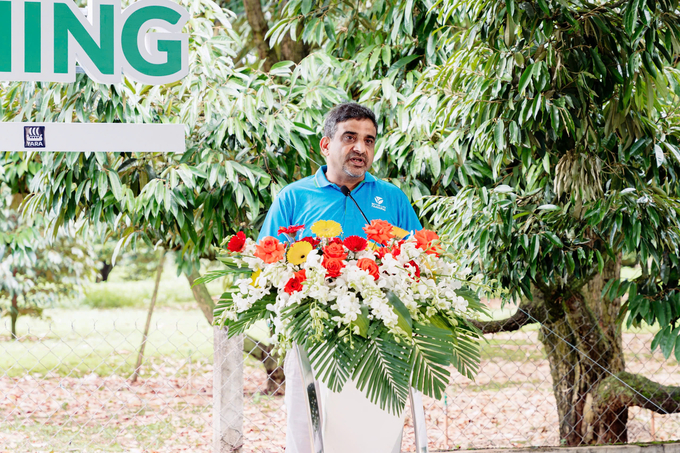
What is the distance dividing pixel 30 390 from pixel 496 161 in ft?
19.6

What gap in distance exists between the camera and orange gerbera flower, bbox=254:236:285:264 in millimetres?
1529

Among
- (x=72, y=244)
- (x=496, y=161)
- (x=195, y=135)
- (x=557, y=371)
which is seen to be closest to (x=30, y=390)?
(x=72, y=244)

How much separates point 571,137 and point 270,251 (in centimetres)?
135

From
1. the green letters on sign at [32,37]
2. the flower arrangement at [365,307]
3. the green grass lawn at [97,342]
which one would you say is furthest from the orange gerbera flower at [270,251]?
the green grass lawn at [97,342]

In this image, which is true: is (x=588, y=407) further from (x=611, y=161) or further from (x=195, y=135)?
(x=195, y=135)

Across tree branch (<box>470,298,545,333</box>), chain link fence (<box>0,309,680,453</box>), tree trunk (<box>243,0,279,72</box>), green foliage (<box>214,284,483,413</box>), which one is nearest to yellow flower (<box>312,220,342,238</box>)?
green foliage (<box>214,284,483,413</box>)

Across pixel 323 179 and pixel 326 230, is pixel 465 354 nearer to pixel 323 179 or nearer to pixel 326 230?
pixel 326 230

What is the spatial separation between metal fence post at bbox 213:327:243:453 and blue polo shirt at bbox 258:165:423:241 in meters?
0.78

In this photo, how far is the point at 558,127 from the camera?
2.24m

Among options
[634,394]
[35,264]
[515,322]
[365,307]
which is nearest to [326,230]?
[365,307]

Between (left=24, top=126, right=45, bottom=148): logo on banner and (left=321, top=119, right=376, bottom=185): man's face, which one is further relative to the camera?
(left=24, top=126, right=45, bottom=148): logo on banner

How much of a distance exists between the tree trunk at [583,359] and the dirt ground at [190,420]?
280 mm

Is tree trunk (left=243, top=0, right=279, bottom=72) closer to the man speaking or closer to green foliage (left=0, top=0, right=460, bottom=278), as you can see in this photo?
green foliage (left=0, top=0, right=460, bottom=278)

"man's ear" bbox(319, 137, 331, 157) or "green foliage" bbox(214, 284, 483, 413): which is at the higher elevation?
"man's ear" bbox(319, 137, 331, 157)
